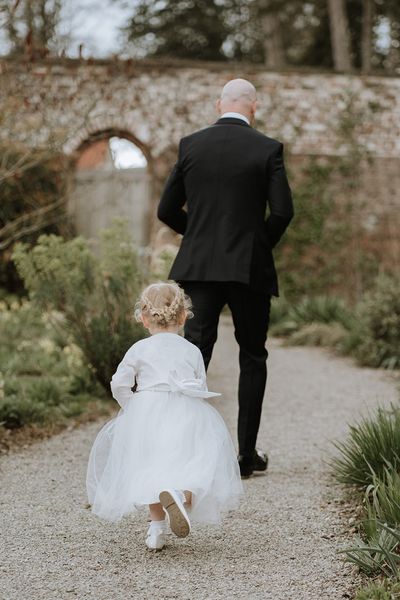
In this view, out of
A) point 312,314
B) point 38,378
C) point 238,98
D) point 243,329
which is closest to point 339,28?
point 312,314

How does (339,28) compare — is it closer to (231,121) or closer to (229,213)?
(231,121)

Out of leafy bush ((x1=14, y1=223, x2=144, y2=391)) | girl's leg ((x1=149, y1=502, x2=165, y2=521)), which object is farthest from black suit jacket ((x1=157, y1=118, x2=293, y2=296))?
leafy bush ((x1=14, y1=223, x2=144, y2=391))

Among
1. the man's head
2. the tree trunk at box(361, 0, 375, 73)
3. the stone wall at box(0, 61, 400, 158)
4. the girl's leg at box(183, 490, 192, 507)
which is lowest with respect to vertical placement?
the girl's leg at box(183, 490, 192, 507)

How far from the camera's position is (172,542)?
364 centimetres

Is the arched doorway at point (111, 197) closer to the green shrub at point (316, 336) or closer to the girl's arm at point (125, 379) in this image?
the green shrub at point (316, 336)

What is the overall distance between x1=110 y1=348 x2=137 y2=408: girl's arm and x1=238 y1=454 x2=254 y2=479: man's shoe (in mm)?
1257

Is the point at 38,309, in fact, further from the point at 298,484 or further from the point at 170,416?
the point at 170,416

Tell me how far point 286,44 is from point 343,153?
1042cm

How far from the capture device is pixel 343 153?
43.9 feet

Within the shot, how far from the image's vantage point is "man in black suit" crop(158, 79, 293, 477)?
4242mm

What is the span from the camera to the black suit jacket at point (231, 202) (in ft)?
13.9

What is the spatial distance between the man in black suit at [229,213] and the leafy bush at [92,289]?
2.26 meters

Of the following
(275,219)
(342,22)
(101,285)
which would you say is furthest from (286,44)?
(275,219)

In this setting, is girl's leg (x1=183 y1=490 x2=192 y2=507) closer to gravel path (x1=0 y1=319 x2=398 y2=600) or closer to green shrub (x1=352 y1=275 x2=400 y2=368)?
gravel path (x1=0 y1=319 x2=398 y2=600)
